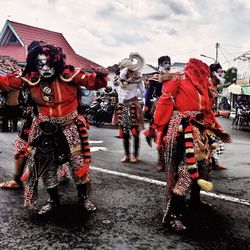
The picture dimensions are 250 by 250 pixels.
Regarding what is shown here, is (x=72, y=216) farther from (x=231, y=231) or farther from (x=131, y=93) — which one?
(x=131, y=93)

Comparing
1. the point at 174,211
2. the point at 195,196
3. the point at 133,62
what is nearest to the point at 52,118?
the point at 174,211

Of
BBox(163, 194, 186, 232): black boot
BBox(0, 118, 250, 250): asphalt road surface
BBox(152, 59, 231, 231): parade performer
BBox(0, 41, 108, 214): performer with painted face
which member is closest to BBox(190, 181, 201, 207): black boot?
BBox(0, 118, 250, 250): asphalt road surface

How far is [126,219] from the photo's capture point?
403 centimetres

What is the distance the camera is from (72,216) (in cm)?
405

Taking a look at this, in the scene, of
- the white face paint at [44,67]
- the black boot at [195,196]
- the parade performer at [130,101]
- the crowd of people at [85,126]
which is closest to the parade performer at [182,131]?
the crowd of people at [85,126]

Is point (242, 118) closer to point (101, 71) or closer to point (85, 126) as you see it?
point (85, 126)

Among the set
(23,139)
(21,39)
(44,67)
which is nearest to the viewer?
(44,67)

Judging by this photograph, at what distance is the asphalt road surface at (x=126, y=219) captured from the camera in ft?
11.3

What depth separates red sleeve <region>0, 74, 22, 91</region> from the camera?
4.07m

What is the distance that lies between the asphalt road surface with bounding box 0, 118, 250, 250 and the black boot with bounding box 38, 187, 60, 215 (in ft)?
0.27

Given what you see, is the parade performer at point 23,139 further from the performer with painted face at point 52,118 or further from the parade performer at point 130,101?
the parade performer at point 130,101

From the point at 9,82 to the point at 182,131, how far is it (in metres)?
1.93

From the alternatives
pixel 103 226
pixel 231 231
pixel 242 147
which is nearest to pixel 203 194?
pixel 231 231

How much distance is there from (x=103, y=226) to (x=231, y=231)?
50.2 inches
